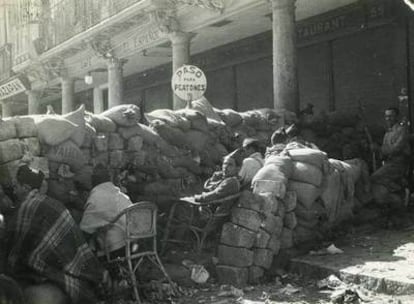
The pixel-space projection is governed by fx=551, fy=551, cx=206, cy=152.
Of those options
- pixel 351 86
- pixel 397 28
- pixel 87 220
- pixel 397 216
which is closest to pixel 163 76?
pixel 351 86

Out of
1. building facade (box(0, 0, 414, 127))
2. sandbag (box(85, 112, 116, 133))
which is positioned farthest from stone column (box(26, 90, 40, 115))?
sandbag (box(85, 112, 116, 133))

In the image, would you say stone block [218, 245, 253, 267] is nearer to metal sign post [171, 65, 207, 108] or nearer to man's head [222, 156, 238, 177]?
man's head [222, 156, 238, 177]

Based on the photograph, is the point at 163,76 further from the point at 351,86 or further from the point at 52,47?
the point at 351,86

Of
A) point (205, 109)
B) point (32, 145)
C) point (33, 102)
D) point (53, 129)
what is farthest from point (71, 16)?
point (32, 145)

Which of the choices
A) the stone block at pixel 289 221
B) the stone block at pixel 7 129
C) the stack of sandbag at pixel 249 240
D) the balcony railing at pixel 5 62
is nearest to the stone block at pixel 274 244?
the stack of sandbag at pixel 249 240

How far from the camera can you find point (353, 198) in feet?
21.7

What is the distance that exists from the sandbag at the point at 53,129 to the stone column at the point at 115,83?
8.77 m

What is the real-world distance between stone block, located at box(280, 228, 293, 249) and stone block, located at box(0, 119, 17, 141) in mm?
2767

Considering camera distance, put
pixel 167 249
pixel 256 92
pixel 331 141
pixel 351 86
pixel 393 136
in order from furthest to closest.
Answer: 1. pixel 256 92
2. pixel 351 86
3. pixel 331 141
4. pixel 393 136
5. pixel 167 249

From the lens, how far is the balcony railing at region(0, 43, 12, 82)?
72.3 feet

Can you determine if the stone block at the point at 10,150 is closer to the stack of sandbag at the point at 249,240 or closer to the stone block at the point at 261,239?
the stack of sandbag at the point at 249,240

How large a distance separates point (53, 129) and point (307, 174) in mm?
2636

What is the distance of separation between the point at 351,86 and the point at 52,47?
10604 millimetres

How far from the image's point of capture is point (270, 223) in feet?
17.3
